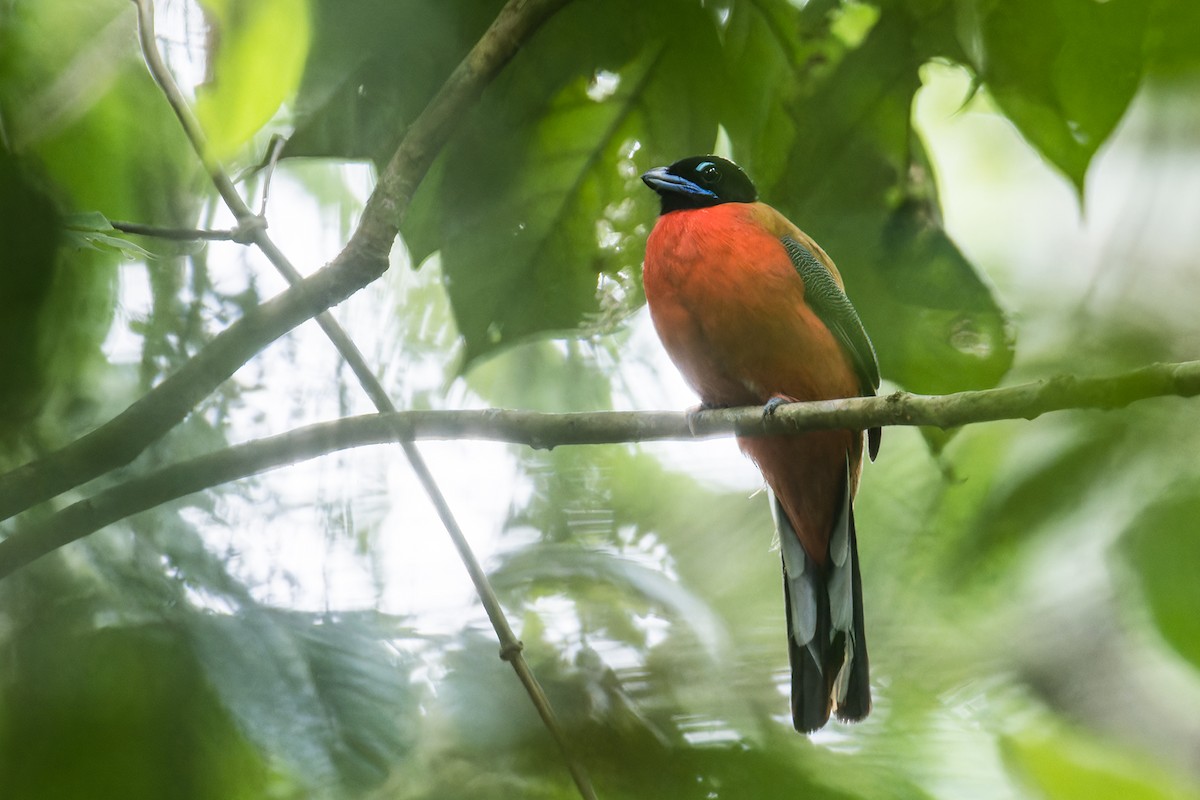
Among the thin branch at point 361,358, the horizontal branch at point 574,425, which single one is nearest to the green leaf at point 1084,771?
the horizontal branch at point 574,425

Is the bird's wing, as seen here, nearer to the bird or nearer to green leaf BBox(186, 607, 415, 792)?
the bird

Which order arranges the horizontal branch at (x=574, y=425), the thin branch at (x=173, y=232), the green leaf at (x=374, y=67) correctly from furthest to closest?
the green leaf at (x=374, y=67) < the thin branch at (x=173, y=232) < the horizontal branch at (x=574, y=425)

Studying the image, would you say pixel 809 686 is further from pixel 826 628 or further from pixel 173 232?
pixel 173 232

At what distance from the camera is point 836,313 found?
1.59 metres

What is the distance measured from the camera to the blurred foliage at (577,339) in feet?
3.17

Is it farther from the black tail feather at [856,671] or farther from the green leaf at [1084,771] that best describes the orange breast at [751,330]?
the green leaf at [1084,771]

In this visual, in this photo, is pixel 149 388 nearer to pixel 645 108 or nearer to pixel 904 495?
pixel 645 108

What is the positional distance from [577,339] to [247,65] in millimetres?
651

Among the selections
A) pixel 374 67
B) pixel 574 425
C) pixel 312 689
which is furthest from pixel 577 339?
pixel 312 689

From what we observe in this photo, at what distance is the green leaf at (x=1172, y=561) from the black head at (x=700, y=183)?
0.61 metres

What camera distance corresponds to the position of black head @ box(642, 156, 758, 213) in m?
1.47

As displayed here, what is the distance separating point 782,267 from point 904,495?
401 millimetres

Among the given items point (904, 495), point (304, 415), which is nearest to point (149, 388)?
point (304, 415)

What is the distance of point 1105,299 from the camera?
123 cm
